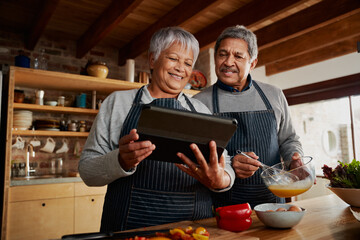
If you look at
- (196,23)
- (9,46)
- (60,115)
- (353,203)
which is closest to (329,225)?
(353,203)

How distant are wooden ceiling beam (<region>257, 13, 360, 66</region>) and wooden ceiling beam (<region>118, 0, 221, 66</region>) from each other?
6.41 ft

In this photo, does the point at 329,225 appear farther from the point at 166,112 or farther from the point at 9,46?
the point at 9,46

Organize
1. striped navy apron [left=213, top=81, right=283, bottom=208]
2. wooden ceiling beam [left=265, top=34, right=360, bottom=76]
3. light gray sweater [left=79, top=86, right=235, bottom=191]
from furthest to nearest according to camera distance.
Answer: wooden ceiling beam [left=265, top=34, right=360, bottom=76] → striped navy apron [left=213, top=81, right=283, bottom=208] → light gray sweater [left=79, top=86, right=235, bottom=191]

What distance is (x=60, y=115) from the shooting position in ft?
13.5

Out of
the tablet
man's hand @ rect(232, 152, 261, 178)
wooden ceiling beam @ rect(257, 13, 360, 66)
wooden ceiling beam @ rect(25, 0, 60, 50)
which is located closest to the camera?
the tablet

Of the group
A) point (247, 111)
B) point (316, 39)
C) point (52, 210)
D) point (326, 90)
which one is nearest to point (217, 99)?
point (247, 111)

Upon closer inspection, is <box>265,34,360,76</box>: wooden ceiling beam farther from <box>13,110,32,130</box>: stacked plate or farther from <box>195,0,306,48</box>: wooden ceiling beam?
<box>13,110,32,130</box>: stacked plate

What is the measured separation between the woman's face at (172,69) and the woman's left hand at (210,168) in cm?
45

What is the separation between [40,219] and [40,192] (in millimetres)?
289

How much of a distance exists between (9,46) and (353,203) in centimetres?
421

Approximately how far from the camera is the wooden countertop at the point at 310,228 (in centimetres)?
97

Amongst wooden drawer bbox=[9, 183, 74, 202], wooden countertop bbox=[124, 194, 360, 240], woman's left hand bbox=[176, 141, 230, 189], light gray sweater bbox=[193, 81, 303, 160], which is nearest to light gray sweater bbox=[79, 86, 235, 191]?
woman's left hand bbox=[176, 141, 230, 189]

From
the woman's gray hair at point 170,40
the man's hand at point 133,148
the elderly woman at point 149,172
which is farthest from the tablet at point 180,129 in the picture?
the woman's gray hair at point 170,40

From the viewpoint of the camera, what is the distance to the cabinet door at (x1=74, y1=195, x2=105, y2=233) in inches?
131
